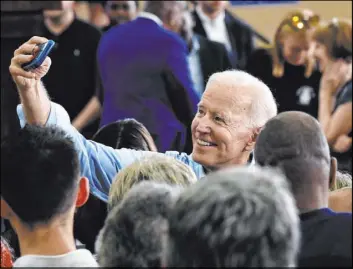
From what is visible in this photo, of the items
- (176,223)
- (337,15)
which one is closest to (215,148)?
(176,223)

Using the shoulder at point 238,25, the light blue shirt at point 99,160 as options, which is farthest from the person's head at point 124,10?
the light blue shirt at point 99,160

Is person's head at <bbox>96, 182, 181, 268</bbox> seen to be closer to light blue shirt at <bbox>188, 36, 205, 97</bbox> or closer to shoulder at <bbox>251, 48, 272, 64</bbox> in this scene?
light blue shirt at <bbox>188, 36, 205, 97</bbox>

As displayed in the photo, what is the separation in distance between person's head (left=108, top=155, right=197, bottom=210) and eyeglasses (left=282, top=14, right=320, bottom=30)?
3810 mm

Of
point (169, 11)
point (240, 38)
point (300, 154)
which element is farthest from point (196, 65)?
point (300, 154)

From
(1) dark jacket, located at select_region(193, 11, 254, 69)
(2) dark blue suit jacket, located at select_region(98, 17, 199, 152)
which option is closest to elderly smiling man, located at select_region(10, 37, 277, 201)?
(2) dark blue suit jacket, located at select_region(98, 17, 199, 152)

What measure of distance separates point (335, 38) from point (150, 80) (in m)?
1.36

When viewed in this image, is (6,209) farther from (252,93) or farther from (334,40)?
(334,40)

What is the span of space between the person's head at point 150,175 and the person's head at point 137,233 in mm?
385

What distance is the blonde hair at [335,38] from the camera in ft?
20.0

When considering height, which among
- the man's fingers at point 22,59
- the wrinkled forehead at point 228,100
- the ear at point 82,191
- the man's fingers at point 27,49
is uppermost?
the man's fingers at point 27,49

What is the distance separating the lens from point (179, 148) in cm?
514

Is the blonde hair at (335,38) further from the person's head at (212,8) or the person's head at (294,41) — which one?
the person's head at (212,8)

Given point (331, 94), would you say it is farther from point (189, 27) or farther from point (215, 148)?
point (215, 148)

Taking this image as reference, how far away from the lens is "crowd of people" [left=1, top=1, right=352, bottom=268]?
6.56 feet
